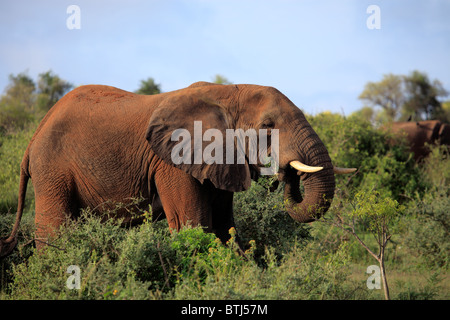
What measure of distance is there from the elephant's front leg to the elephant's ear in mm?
139

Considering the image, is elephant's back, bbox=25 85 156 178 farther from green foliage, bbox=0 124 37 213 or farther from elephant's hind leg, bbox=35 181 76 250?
green foliage, bbox=0 124 37 213

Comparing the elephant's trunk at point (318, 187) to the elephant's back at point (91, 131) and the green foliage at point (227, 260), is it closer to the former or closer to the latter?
the green foliage at point (227, 260)

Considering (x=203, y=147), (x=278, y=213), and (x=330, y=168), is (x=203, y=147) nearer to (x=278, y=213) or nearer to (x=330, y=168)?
(x=330, y=168)

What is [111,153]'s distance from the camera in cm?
617

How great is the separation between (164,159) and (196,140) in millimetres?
382

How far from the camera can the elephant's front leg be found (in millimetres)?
5777

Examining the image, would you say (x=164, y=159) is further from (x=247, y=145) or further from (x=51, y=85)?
(x=51, y=85)

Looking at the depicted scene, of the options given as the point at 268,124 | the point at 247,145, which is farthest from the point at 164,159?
the point at 268,124

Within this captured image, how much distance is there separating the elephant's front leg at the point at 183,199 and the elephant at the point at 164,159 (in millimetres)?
10

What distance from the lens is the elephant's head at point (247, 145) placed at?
18.6 ft

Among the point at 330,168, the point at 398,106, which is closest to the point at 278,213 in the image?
the point at 330,168

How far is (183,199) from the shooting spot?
19.0ft

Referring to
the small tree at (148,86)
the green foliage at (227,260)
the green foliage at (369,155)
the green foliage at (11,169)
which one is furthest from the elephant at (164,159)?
the small tree at (148,86)
